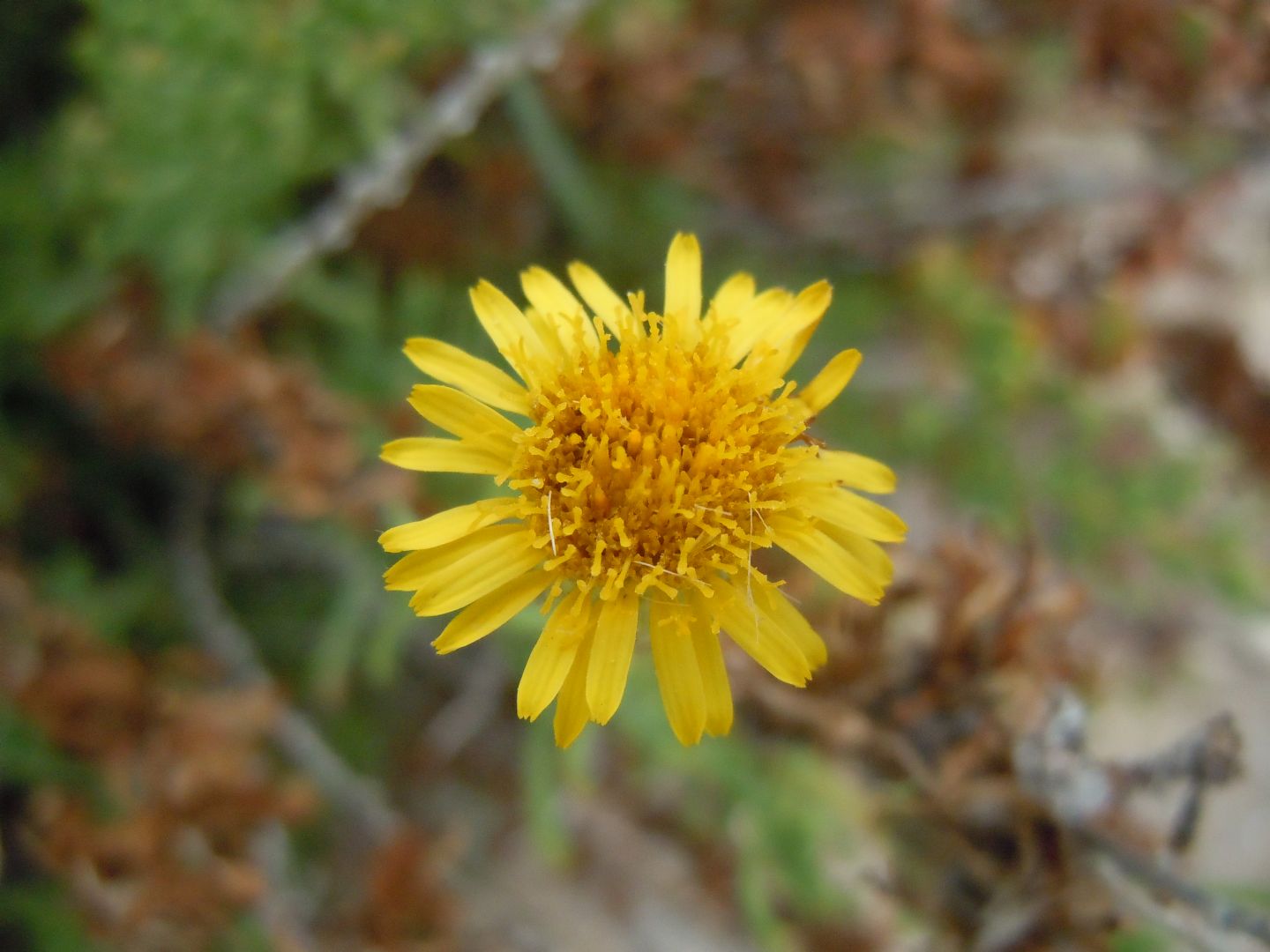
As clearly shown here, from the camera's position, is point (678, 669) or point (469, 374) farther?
point (469, 374)

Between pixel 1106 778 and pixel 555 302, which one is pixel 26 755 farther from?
pixel 1106 778

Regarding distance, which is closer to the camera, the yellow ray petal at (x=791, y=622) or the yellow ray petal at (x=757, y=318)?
the yellow ray petal at (x=791, y=622)

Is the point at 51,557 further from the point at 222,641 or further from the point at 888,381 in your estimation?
the point at 888,381

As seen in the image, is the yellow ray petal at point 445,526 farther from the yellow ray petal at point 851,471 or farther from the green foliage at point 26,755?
the green foliage at point 26,755

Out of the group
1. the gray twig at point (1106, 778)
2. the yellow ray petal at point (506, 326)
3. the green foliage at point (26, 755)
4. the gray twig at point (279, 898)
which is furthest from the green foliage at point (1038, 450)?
the green foliage at point (26, 755)

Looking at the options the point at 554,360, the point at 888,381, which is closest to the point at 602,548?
the point at 554,360

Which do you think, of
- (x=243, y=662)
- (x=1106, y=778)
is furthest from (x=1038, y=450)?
(x=243, y=662)

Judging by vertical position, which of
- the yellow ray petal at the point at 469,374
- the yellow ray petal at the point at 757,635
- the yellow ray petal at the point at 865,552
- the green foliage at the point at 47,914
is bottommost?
the green foliage at the point at 47,914
